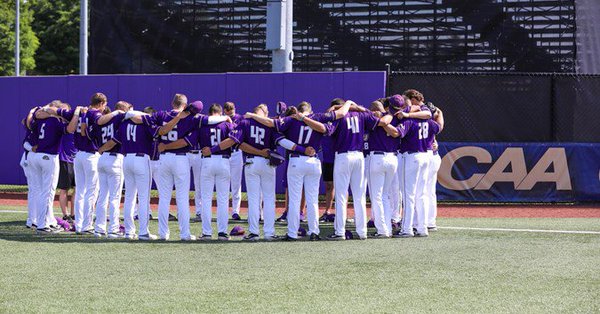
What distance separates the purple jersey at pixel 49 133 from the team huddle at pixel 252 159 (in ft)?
0.05

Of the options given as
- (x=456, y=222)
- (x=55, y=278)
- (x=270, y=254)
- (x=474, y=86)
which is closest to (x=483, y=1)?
(x=474, y=86)

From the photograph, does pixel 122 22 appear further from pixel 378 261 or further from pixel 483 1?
pixel 378 261

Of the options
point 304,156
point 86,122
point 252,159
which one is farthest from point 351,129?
point 86,122

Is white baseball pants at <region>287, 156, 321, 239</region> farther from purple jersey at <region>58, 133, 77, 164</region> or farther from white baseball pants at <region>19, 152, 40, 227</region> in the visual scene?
purple jersey at <region>58, 133, 77, 164</region>

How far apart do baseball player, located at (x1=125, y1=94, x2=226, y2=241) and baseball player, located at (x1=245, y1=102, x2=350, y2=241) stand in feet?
3.05

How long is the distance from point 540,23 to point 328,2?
5.30 m

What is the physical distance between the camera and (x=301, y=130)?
37.9 feet

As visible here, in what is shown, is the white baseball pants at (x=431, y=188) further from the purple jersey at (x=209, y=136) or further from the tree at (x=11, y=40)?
the tree at (x=11, y=40)

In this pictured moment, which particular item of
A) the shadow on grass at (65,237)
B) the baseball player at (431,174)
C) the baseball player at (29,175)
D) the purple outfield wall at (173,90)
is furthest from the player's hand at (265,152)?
the purple outfield wall at (173,90)

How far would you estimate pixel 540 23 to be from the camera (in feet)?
69.8

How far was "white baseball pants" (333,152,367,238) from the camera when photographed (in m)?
11.8

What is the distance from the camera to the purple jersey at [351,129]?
1172cm

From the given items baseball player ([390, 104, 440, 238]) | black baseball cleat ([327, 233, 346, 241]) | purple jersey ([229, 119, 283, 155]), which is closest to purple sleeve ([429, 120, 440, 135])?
baseball player ([390, 104, 440, 238])

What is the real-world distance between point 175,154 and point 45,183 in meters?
2.50
